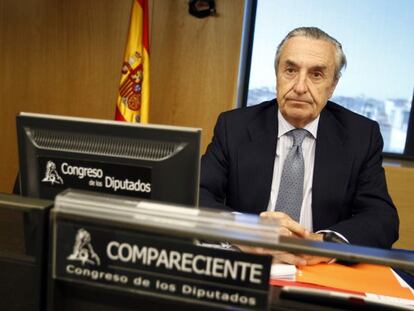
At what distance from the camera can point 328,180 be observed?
63.4 inches

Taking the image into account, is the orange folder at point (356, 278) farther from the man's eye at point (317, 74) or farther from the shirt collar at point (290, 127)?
Result: the man's eye at point (317, 74)

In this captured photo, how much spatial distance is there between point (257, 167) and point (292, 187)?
162 mm

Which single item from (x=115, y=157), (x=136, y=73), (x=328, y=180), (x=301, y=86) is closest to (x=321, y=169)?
(x=328, y=180)

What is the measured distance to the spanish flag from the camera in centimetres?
287

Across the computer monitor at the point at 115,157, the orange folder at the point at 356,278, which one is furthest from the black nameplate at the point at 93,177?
the orange folder at the point at 356,278

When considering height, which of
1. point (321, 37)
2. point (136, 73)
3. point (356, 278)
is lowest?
point (356, 278)

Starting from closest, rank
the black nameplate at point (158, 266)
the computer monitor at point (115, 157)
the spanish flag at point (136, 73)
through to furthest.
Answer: the black nameplate at point (158, 266), the computer monitor at point (115, 157), the spanish flag at point (136, 73)

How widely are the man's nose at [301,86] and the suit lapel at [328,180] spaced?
0.71 feet

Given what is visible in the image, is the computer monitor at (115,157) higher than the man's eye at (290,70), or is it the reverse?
the man's eye at (290,70)

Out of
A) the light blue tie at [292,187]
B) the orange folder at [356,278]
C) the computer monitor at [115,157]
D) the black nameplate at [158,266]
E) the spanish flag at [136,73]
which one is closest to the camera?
the black nameplate at [158,266]

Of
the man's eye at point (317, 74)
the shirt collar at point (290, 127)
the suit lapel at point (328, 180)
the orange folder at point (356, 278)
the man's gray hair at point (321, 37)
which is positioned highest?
the man's gray hair at point (321, 37)

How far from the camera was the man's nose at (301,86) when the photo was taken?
161cm

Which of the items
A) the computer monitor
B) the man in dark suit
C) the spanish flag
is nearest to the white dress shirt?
the man in dark suit

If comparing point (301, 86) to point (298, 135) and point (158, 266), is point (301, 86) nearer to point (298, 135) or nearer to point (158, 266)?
point (298, 135)
